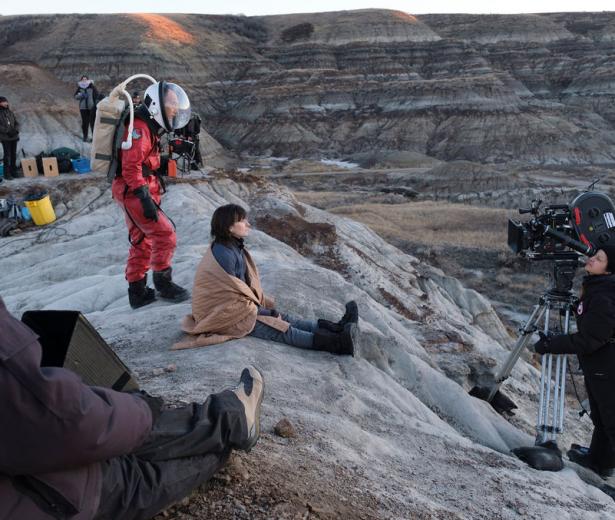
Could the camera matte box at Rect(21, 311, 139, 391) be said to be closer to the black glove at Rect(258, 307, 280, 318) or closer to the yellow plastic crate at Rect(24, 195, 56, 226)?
the black glove at Rect(258, 307, 280, 318)

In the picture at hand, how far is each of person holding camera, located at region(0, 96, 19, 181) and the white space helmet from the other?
1142cm

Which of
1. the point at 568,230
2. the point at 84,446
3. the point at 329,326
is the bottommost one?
the point at 329,326

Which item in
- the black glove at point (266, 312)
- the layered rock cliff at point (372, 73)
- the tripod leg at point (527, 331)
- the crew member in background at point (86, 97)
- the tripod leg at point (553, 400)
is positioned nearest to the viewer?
the tripod leg at point (553, 400)

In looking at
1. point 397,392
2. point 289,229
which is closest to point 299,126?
point 289,229

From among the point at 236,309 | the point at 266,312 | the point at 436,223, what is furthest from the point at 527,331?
the point at 436,223

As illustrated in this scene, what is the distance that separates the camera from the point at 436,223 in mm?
26938

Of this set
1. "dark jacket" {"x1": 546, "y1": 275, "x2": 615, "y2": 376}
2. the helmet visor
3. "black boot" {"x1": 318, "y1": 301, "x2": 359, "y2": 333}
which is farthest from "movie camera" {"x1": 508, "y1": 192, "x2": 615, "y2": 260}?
the helmet visor

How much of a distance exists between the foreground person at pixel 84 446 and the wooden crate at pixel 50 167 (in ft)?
52.8

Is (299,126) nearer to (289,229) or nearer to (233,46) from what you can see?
(233,46)

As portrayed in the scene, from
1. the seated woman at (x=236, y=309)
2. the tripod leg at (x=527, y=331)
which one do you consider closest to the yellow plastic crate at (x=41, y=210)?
the seated woman at (x=236, y=309)

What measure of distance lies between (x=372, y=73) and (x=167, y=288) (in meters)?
62.3

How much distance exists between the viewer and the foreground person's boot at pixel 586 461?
5695mm

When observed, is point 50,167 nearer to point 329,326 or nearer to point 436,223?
point 329,326

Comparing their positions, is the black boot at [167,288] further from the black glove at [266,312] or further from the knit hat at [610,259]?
the knit hat at [610,259]
